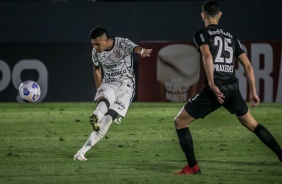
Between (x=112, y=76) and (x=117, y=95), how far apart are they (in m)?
0.38

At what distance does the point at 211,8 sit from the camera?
30.5 feet

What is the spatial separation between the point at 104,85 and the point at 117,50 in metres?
0.55

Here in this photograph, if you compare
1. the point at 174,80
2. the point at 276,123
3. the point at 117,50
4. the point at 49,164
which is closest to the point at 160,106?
the point at 174,80

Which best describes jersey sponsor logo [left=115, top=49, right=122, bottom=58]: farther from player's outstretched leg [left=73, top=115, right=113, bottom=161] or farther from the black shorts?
the black shorts

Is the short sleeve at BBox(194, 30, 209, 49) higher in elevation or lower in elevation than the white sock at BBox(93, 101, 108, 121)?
higher

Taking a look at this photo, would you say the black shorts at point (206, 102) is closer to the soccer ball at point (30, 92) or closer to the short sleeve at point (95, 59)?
the short sleeve at point (95, 59)

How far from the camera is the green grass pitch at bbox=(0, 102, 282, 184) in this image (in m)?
9.17

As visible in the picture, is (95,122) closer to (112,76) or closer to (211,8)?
(112,76)

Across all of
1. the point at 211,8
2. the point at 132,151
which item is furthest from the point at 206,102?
the point at 132,151

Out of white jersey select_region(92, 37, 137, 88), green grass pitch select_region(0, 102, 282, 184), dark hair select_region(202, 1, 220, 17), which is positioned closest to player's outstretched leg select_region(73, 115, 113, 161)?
green grass pitch select_region(0, 102, 282, 184)

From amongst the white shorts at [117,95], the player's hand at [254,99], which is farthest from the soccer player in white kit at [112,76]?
the player's hand at [254,99]

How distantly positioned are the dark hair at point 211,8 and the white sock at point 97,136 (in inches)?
96.7

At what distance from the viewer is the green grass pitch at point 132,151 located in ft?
30.1

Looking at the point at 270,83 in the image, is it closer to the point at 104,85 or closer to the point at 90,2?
the point at 90,2
